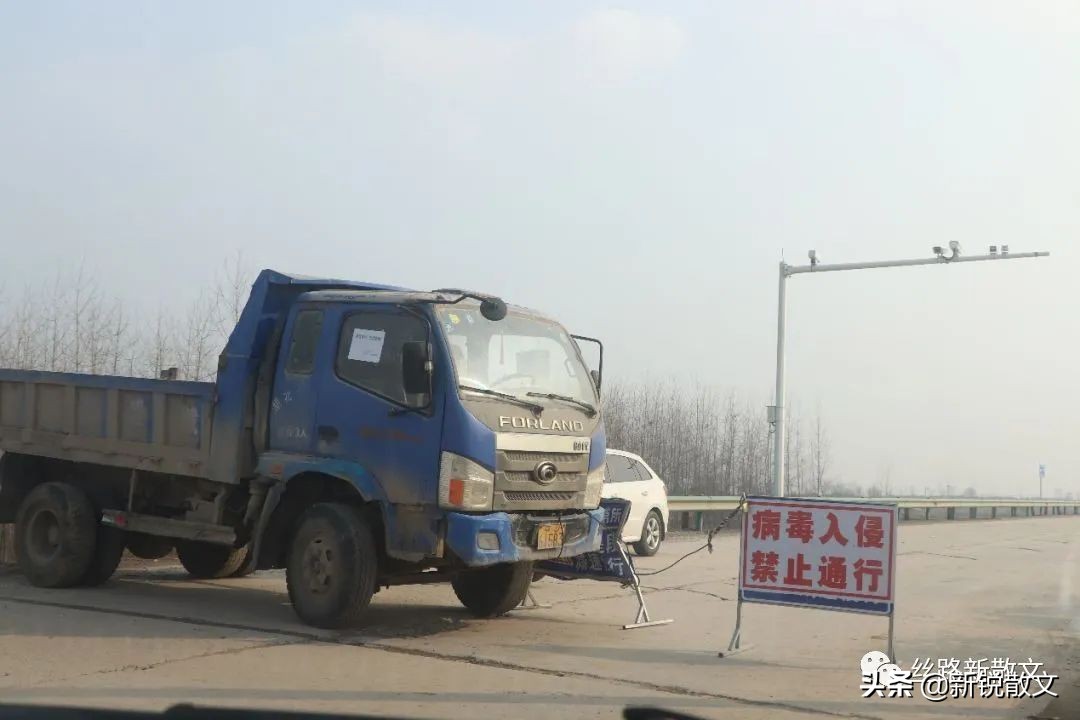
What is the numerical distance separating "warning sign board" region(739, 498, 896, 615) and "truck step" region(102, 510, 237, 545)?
15.0ft

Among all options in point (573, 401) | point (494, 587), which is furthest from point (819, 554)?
point (494, 587)

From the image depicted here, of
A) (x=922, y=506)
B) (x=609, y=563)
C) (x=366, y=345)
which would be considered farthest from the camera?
(x=922, y=506)

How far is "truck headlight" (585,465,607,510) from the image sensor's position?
995cm

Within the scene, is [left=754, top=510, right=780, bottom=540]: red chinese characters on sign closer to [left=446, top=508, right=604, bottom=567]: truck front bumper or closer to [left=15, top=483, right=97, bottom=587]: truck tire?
[left=446, top=508, right=604, bottom=567]: truck front bumper

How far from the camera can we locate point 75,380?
36.7ft

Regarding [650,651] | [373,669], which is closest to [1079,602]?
[650,651]

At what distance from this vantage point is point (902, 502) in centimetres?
3891

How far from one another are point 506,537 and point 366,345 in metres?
2.00

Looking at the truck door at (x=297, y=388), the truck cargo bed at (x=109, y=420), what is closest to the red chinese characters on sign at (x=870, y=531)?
the truck door at (x=297, y=388)

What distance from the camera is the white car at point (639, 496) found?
1823 cm

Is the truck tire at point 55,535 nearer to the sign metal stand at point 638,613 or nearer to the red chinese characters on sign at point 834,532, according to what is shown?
the sign metal stand at point 638,613

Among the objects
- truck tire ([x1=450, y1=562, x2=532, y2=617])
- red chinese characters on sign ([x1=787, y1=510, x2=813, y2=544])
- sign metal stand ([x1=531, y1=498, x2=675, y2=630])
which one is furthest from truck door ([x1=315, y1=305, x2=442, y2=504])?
red chinese characters on sign ([x1=787, y1=510, x2=813, y2=544])

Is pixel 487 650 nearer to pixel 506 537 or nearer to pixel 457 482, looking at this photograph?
pixel 506 537

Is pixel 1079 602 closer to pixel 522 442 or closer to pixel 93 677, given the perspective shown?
pixel 522 442
